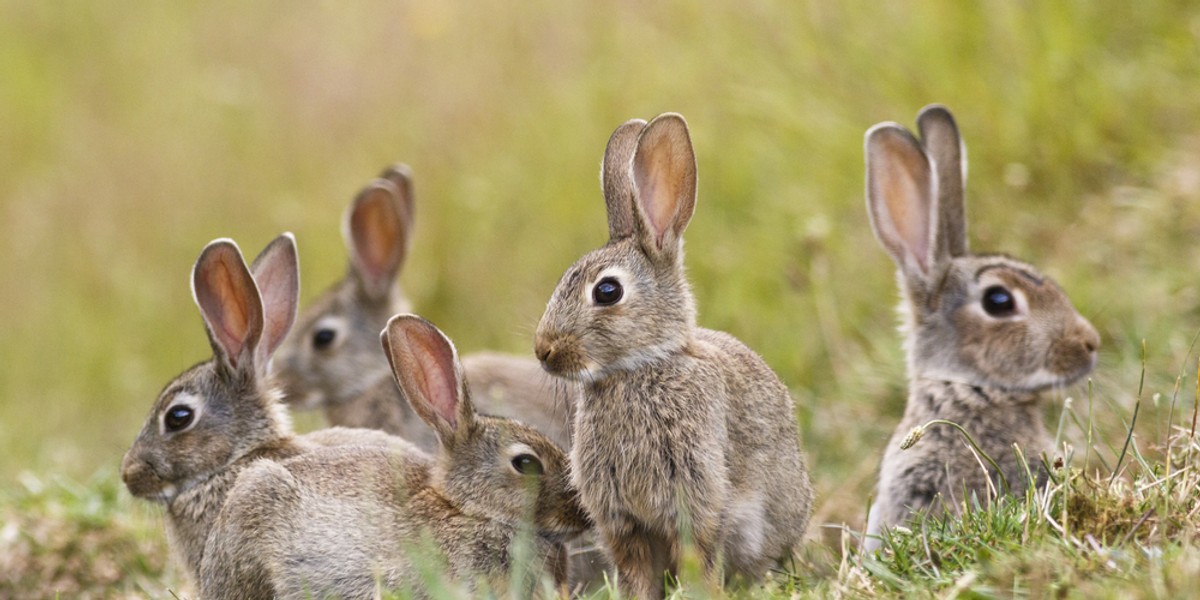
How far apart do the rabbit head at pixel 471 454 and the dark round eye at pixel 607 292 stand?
0.59 metres

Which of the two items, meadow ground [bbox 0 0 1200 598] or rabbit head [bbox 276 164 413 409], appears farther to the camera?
rabbit head [bbox 276 164 413 409]

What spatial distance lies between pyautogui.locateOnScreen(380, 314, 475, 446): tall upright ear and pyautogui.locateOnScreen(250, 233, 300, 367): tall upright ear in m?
1.10

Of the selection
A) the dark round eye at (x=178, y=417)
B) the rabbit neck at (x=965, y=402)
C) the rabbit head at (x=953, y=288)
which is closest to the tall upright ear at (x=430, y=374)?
the dark round eye at (x=178, y=417)

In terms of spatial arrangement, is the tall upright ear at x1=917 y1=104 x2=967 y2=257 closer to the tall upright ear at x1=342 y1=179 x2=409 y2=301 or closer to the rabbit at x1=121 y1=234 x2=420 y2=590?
the rabbit at x1=121 y1=234 x2=420 y2=590

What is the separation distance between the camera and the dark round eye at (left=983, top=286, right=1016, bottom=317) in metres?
5.66

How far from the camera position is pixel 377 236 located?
744 cm

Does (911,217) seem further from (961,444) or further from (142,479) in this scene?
(142,479)

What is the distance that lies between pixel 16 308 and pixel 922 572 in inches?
356

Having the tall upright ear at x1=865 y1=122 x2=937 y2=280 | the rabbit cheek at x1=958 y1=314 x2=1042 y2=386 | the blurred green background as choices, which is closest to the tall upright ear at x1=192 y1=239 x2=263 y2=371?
the blurred green background

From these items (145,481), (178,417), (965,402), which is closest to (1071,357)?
(965,402)

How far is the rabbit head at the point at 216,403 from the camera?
5199 millimetres

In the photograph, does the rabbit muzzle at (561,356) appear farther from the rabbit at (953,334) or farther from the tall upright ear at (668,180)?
the rabbit at (953,334)

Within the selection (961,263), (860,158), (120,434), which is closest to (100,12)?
(120,434)

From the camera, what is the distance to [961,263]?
589cm
